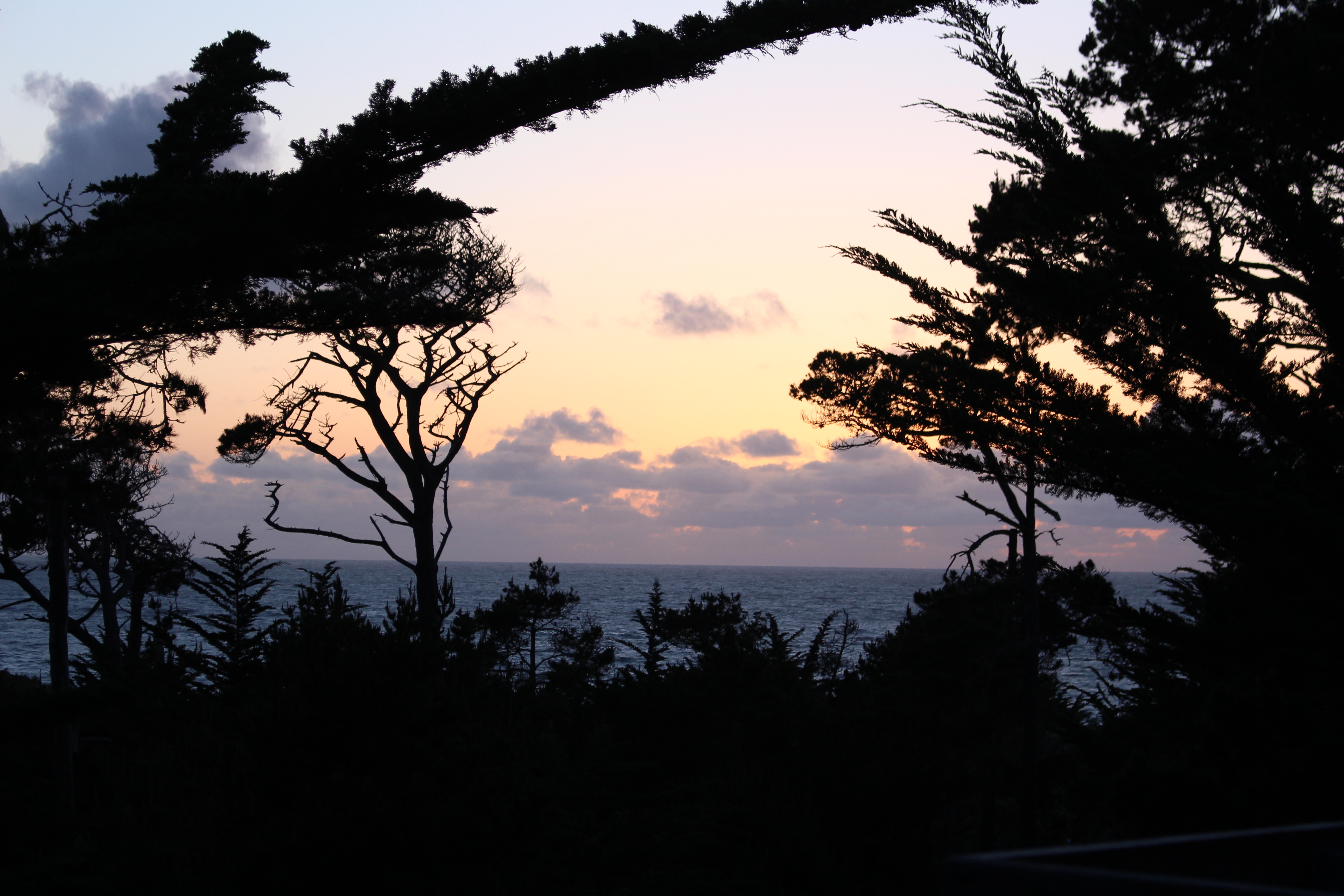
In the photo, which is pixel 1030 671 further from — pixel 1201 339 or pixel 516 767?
pixel 1201 339

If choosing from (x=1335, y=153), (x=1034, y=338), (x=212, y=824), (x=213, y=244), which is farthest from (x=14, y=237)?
(x=1034, y=338)

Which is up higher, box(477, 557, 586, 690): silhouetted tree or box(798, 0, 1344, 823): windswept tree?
box(798, 0, 1344, 823): windswept tree

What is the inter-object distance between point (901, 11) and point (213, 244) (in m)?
5.51

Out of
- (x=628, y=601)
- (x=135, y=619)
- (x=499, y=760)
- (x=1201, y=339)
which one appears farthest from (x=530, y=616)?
(x=628, y=601)

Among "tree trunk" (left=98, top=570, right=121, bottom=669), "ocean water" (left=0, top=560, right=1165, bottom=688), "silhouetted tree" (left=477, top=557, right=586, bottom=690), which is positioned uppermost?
"tree trunk" (left=98, top=570, right=121, bottom=669)

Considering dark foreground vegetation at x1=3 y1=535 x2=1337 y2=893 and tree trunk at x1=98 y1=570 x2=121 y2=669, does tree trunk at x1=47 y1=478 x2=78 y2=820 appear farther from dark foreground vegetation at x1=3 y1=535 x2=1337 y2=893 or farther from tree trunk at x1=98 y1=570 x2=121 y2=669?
tree trunk at x1=98 y1=570 x2=121 y2=669

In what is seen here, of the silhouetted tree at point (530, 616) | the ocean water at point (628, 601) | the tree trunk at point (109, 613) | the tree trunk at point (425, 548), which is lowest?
the ocean water at point (628, 601)

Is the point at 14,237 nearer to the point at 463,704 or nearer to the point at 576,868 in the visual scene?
the point at 463,704

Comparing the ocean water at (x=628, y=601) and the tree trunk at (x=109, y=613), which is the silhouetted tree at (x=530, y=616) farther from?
the tree trunk at (x=109, y=613)

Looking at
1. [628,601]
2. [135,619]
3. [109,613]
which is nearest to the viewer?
[109,613]

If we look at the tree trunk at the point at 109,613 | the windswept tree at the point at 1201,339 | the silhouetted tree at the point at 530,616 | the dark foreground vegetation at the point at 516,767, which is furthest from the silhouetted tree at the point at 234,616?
the silhouetted tree at the point at 530,616

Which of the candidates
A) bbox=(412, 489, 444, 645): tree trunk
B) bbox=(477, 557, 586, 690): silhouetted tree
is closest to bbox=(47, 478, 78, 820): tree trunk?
bbox=(412, 489, 444, 645): tree trunk

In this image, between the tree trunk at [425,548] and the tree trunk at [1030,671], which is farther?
the tree trunk at [1030,671]

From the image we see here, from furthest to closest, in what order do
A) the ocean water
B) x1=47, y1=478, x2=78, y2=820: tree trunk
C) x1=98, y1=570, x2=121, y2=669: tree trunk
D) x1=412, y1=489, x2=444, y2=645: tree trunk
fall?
the ocean water, x1=98, y1=570, x2=121, y2=669: tree trunk, x1=412, y1=489, x2=444, y2=645: tree trunk, x1=47, y1=478, x2=78, y2=820: tree trunk
